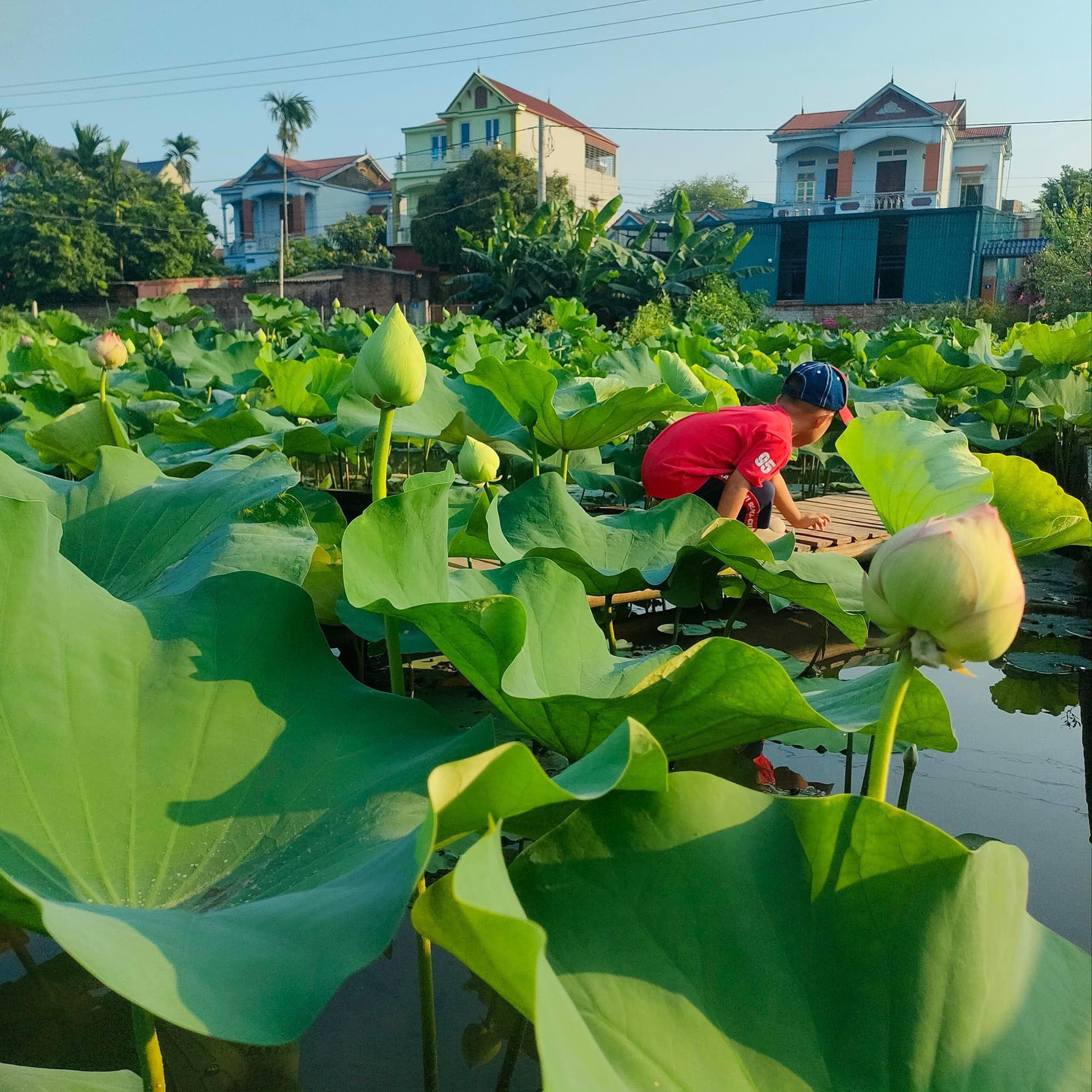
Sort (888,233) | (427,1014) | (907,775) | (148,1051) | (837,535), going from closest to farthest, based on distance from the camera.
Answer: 1. (148,1051)
2. (427,1014)
3. (907,775)
4. (837,535)
5. (888,233)

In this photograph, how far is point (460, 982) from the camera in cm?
128

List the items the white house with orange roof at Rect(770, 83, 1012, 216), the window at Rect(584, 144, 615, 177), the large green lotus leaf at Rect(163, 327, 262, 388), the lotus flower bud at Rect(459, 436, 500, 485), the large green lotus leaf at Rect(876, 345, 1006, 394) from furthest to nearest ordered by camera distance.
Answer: the window at Rect(584, 144, 615, 177), the white house with orange roof at Rect(770, 83, 1012, 216), the large green lotus leaf at Rect(876, 345, 1006, 394), the large green lotus leaf at Rect(163, 327, 262, 388), the lotus flower bud at Rect(459, 436, 500, 485)

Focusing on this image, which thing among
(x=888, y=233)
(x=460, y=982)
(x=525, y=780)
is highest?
(x=888, y=233)

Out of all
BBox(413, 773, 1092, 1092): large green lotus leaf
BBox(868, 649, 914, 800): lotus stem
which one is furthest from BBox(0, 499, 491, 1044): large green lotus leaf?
BBox(868, 649, 914, 800): lotus stem

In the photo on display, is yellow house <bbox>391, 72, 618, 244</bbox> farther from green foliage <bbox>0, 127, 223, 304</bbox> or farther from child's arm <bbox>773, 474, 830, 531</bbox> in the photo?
child's arm <bbox>773, 474, 830, 531</bbox>

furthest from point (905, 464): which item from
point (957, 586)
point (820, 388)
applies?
point (820, 388)

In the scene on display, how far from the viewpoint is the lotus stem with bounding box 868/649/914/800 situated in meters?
0.61

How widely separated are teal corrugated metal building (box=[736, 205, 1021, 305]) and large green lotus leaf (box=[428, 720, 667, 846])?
21.9m

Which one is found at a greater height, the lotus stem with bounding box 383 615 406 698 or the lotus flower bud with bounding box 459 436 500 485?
the lotus flower bud with bounding box 459 436 500 485

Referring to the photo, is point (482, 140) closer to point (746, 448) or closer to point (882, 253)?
point (882, 253)

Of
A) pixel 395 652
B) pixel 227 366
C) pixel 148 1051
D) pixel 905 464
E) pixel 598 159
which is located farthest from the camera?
pixel 598 159

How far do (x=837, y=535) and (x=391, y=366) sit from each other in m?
2.33

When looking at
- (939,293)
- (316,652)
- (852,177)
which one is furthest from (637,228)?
(316,652)

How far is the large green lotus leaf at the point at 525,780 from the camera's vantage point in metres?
0.53
